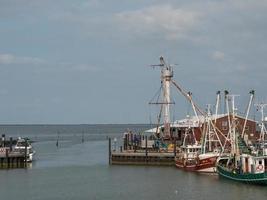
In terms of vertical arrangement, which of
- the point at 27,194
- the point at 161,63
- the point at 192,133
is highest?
the point at 161,63

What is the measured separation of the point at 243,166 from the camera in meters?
70.7

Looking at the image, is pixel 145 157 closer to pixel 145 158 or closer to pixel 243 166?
pixel 145 158

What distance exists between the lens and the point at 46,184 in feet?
245

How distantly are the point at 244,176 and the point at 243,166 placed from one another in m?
1.41

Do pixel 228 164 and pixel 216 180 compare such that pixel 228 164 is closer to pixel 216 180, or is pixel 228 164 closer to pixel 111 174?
pixel 216 180

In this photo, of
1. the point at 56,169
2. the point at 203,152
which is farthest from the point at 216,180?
the point at 56,169

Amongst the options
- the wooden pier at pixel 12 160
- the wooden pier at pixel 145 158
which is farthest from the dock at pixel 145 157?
the wooden pier at pixel 12 160

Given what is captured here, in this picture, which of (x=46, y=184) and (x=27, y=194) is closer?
(x=27, y=194)

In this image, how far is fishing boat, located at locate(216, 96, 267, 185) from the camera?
67.7 meters

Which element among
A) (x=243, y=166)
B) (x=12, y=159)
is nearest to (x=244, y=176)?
(x=243, y=166)

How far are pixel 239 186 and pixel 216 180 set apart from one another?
21.4 ft

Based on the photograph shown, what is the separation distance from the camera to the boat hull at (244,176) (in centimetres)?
6688

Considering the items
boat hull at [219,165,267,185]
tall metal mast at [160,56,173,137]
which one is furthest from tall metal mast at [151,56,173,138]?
boat hull at [219,165,267,185]

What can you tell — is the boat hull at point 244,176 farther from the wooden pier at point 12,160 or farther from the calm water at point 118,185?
the wooden pier at point 12,160
